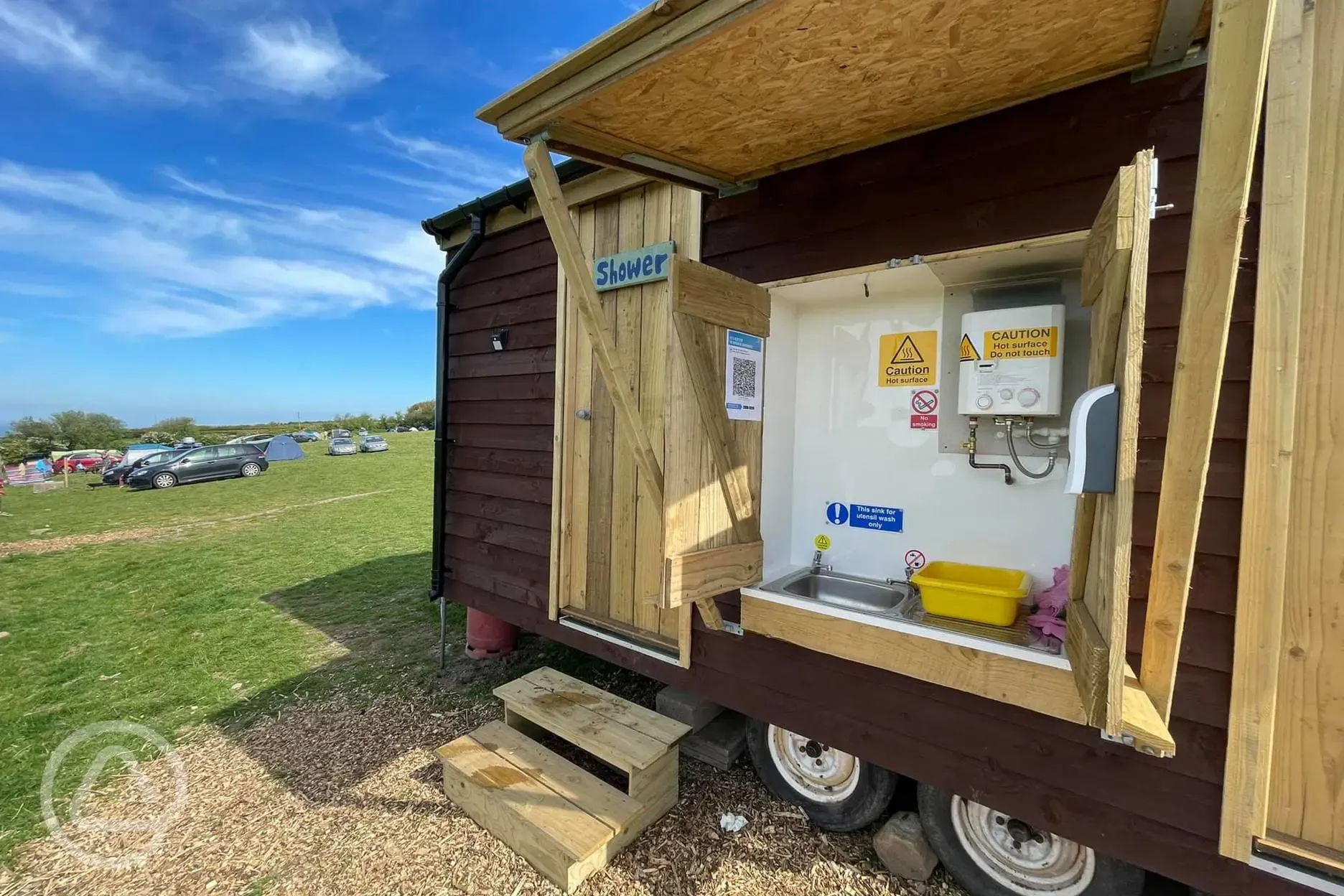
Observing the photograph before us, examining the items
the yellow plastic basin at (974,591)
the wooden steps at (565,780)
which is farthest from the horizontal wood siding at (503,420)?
the yellow plastic basin at (974,591)

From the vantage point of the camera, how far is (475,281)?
3.98 meters

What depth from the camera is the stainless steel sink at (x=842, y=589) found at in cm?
234

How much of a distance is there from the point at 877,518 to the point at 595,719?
168cm

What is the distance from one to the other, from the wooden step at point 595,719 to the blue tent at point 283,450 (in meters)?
25.9

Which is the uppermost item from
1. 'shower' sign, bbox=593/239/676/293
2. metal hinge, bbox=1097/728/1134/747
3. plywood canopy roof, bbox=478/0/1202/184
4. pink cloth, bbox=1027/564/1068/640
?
plywood canopy roof, bbox=478/0/1202/184

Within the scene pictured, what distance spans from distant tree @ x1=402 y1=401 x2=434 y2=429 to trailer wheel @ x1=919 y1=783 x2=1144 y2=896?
168 ft

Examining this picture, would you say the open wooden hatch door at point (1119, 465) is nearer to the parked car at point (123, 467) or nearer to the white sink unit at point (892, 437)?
the white sink unit at point (892, 437)

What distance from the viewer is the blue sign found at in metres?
2.38

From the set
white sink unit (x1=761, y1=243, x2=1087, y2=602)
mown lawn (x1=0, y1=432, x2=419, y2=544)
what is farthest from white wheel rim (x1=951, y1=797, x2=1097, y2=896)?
mown lawn (x1=0, y1=432, x2=419, y2=544)

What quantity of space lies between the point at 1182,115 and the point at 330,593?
24.0 ft

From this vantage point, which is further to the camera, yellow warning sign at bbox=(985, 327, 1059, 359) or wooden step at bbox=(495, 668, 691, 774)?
wooden step at bbox=(495, 668, 691, 774)

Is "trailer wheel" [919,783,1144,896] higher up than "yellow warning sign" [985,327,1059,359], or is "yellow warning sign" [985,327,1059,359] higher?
"yellow warning sign" [985,327,1059,359]

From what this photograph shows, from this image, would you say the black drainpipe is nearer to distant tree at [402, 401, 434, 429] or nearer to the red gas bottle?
the red gas bottle

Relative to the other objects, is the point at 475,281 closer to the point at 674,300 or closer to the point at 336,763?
the point at 674,300
